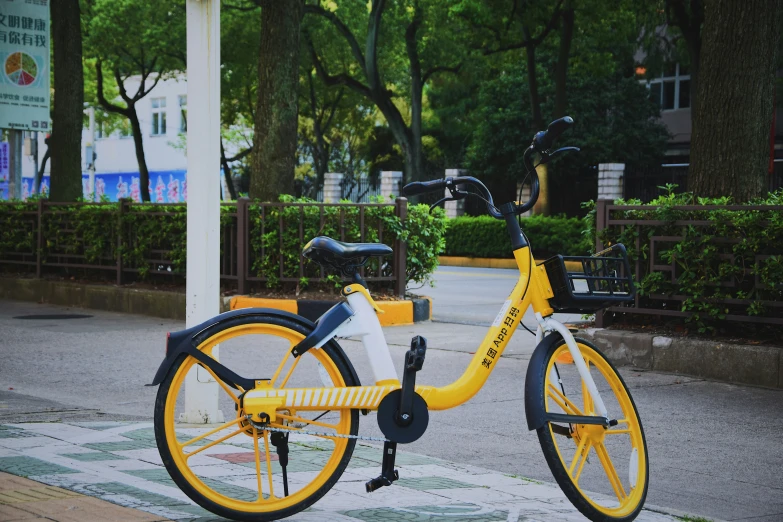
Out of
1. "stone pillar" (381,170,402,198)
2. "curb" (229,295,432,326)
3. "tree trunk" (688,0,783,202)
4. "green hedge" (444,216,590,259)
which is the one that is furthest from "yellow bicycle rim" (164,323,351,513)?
"stone pillar" (381,170,402,198)

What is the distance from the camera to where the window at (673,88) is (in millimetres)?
42244

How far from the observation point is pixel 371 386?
4.62m

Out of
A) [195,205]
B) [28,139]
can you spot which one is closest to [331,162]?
[28,139]

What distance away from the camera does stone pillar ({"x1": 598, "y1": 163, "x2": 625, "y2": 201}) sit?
30.3 m

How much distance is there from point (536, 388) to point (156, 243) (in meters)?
12.0

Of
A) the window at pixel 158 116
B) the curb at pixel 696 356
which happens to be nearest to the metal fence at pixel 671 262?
the curb at pixel 696 356

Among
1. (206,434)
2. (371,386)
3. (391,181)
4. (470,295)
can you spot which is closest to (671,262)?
(371,386)

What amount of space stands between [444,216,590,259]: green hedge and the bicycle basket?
2369 cm

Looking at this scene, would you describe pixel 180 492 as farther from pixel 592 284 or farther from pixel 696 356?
pixel 696 356

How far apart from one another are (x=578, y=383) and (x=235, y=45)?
1436 inches

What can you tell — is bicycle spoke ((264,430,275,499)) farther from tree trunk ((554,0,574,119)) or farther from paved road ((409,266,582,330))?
tree trunk ((554,0,574,119))

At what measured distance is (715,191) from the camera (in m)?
10.8

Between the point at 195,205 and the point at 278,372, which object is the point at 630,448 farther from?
the point at 195,205

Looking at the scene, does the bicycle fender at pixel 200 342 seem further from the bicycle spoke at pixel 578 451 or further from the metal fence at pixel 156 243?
the metal fence at pixel 156 243
